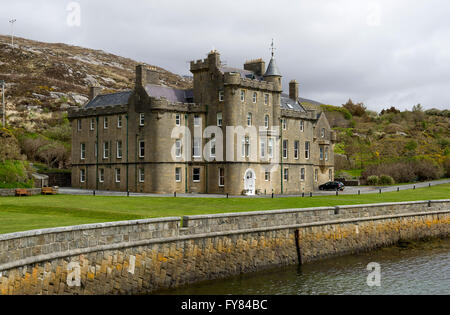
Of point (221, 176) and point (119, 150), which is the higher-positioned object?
point (119, 150)

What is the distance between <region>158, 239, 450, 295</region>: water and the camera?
70.9 feet

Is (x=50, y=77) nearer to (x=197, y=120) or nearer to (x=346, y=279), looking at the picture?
(x=197, y=120)

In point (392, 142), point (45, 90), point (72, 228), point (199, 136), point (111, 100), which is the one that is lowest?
point (72, 228)

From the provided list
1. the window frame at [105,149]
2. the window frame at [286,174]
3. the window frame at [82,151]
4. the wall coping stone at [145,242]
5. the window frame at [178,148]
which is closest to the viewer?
the wall coping stone at [145,242]

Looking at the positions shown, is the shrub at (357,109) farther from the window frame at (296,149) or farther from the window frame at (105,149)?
the window frame at (105,149)

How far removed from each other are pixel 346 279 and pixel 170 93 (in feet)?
108

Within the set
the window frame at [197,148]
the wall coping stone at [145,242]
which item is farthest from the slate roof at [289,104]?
the wall coping stone at [145,242]

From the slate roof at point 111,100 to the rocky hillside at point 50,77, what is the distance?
1005 inches

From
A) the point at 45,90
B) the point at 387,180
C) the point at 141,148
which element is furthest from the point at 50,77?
the point at 387,180

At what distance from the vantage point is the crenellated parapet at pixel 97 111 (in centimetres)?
5209

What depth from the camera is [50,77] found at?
113m

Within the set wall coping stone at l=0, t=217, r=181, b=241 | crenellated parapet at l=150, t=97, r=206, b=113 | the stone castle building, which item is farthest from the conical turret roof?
wall coping stone at l=0, t=217, r=181, b=241
